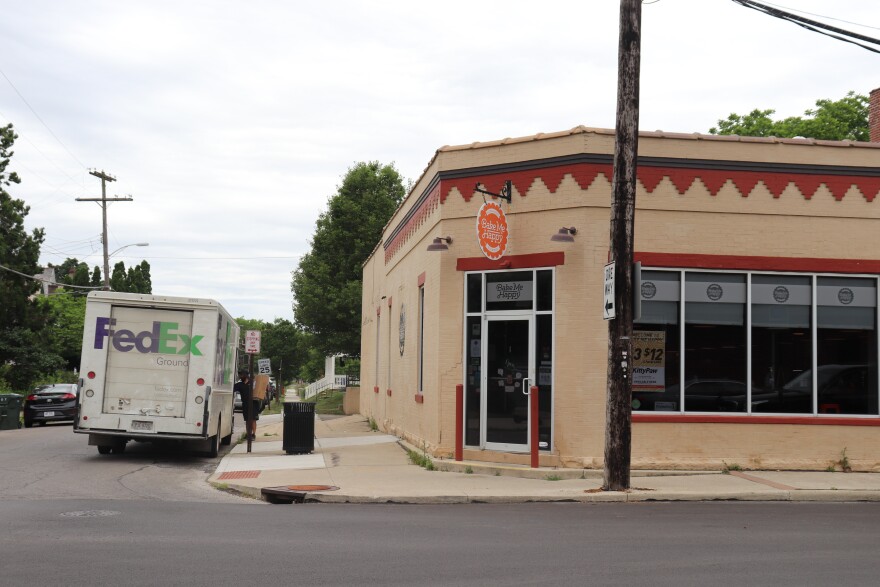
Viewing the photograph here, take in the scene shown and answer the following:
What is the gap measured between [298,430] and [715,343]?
8.23 meters

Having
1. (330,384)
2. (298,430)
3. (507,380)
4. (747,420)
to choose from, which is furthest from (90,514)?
(330,384)

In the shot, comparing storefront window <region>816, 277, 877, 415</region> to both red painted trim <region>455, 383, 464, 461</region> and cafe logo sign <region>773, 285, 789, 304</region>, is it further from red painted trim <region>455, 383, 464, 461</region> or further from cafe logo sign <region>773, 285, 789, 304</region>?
red painted trim <region>455, 383, 464, 461</region>

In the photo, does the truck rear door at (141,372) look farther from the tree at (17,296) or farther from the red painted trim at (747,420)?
the tree at (17,296)

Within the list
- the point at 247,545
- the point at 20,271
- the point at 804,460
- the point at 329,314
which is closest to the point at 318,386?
the point at 329,314

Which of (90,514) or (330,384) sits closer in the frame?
(90,514)

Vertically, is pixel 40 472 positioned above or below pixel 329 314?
below

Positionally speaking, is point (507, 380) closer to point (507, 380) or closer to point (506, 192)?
point (507, 380)

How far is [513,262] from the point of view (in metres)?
15.0

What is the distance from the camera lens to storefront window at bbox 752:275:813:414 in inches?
580

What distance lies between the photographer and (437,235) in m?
16.4

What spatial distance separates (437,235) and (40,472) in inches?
310

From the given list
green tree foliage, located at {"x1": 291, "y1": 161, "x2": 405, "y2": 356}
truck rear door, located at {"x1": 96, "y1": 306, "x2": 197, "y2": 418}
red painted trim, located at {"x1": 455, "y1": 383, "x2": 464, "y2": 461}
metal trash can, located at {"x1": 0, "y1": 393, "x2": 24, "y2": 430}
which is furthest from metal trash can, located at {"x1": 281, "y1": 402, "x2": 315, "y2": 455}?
green tree foliage, located at {"x1": 291, "y1": 161, "x2": 405, "y2": 356}

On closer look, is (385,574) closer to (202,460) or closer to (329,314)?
(202,460)

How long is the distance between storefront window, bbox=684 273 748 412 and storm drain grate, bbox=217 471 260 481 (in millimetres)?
7126
